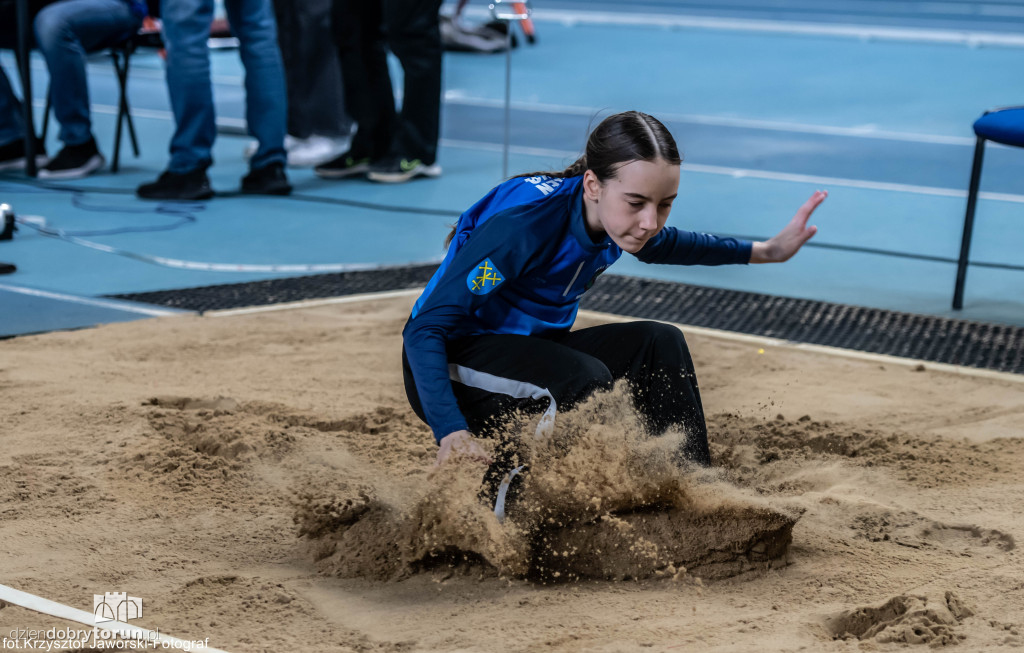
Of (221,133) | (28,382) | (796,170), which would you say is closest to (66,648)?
(28,382)

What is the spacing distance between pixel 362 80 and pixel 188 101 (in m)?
1.00

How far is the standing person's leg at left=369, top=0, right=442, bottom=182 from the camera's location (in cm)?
528

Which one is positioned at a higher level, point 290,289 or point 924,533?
point 924,533

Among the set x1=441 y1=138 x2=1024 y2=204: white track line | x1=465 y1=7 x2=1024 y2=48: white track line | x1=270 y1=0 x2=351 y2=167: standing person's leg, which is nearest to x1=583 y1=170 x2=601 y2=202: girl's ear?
x1=441 y1=138 x2=1024 y2=204: white track line

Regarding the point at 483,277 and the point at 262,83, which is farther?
the point at 262,83

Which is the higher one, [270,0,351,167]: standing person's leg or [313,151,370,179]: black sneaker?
[270,0,351,167]: standing person's leg

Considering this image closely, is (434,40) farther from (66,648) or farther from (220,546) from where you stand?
(66,648)

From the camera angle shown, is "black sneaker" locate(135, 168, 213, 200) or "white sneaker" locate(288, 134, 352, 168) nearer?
"black sneaker" locate(135, 168, 213, 200)

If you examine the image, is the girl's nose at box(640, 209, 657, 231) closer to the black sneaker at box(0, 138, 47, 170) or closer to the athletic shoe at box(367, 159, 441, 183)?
the athletic shoe at box(367, 159, 441, 183)

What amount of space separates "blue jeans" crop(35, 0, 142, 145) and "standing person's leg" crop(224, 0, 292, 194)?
76 centimetres

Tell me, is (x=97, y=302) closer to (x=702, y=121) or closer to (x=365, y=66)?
(x=365, y=66)

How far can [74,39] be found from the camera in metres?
5.47

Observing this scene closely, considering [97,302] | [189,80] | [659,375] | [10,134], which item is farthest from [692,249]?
[10,134]
